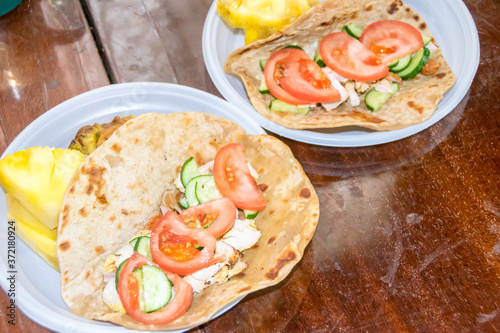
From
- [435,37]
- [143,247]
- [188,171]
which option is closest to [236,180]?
[188,171]

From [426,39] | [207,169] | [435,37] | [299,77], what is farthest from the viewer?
[435,37]

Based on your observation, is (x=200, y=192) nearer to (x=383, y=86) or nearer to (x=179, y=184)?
(x=179, y=184)

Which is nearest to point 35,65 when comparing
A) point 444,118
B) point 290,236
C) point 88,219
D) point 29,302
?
point 88,219

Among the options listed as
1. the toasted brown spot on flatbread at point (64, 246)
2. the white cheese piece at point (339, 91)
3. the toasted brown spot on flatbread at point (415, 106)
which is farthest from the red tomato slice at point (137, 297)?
the toasted brown spot on flatbread at point (415, 106)

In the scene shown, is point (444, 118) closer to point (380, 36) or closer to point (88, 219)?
point (380, 36)

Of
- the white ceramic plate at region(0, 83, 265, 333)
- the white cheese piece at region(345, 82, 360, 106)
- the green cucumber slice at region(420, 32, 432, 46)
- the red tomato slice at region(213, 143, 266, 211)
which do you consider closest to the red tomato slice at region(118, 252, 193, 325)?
the white ceramic plate at region(0, 83, 265, 333)
